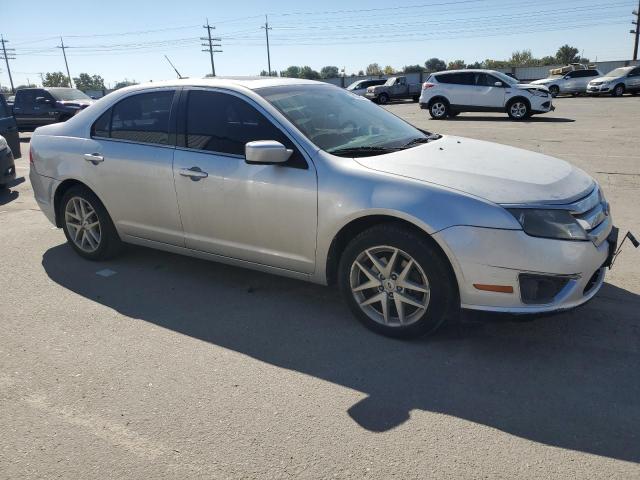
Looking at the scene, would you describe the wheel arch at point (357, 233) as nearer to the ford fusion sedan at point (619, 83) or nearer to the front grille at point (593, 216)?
the front grille at point (593, 216)

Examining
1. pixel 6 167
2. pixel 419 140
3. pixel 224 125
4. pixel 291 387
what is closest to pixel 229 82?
pixel 224 125

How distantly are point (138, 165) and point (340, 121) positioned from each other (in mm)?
1752

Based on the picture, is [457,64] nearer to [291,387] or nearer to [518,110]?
[518,110]

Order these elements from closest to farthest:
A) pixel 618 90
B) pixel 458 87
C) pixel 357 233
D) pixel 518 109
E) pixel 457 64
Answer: pixel 357 233 → pixel 518 109 → pixel 458 87 → pixel 618 90 → pixel 457 64

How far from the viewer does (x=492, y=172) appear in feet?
11.1

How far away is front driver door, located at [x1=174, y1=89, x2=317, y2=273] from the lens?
3.73 m

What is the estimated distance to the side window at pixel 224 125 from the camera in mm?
3941

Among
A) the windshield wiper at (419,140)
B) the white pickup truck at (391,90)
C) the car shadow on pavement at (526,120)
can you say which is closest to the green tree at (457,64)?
the white pickup truck at (391,90)

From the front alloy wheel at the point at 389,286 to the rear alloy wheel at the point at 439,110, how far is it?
17.6 metres

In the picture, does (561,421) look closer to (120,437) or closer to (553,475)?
(553,475)

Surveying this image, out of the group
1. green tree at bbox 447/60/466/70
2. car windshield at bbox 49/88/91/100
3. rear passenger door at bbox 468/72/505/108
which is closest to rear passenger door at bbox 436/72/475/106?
rear passenger door at bbox 468/72/505/108

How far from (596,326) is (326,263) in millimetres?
1876

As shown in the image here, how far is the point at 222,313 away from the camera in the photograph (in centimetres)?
405

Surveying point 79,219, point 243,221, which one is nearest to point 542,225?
point 243,221
